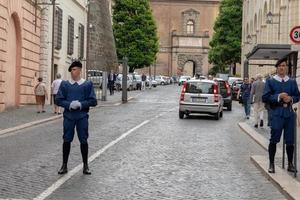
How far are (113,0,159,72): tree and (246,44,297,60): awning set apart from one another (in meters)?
47.0

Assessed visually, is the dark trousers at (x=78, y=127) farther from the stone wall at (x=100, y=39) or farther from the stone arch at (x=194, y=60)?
the stone arch at (x=194, y=60)

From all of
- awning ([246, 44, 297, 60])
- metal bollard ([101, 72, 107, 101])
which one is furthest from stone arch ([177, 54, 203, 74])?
awning ([246, 44, 297, 60])

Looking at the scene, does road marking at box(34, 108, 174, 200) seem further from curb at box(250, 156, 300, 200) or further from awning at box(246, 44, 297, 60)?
awning at box(246, 44, 297, 60)

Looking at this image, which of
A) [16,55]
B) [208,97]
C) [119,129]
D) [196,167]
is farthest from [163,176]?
[16,55]

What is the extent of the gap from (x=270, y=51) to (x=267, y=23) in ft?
56.6

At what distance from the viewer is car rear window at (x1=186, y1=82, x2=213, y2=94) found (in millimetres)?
27000

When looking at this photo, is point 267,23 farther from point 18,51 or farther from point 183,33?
point 183,33

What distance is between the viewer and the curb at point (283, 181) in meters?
9.34

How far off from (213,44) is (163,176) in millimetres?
68151

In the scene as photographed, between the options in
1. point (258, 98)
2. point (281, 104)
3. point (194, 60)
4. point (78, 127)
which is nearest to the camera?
point (78, 127)

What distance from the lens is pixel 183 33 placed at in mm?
107750

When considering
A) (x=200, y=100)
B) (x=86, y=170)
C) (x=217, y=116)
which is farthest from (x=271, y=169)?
(x=217, y=116)

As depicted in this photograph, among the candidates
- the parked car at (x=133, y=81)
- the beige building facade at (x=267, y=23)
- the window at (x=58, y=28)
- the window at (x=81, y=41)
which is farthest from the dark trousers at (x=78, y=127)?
the parked car at (x=133, y=81)

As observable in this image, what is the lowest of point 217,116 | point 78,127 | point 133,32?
point 217,116
